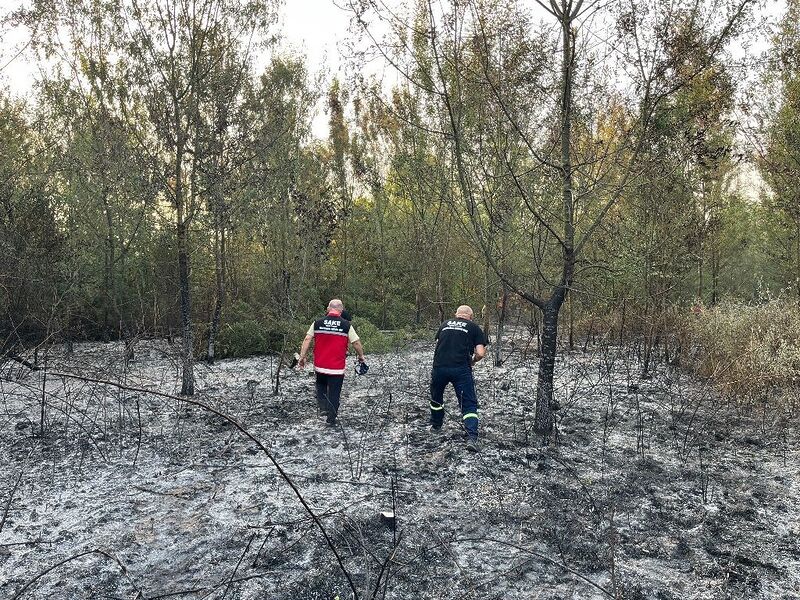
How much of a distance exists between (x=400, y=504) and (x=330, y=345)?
9.26 ft

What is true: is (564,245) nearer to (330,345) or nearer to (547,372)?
(547,372)

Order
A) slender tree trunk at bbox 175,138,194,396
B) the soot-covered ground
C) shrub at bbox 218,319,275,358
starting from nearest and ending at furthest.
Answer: the soot-covered ground
slender tree trunk at bbox 175,138,194,396
shrub at bbox 218,319,275,358

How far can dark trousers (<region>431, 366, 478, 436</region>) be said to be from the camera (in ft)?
21.2

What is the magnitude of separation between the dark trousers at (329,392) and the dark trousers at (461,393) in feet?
4.20

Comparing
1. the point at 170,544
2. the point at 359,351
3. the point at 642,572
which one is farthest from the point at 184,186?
the point at 642,572

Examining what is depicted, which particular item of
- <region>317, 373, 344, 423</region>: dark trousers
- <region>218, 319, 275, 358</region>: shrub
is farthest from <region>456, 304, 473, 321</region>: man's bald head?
<region>218, 319, 275, 358</region>: shrub

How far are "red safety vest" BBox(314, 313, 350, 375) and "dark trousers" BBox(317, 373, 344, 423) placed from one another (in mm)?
96

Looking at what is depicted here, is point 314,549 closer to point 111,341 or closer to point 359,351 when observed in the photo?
point 359,351

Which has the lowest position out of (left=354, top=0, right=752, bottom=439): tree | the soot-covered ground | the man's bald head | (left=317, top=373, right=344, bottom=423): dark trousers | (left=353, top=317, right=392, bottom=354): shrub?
the soot-covered ground

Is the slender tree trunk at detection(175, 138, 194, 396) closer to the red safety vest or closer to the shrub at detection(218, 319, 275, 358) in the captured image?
the red safety vest

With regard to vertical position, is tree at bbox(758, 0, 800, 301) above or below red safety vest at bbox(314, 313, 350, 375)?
above

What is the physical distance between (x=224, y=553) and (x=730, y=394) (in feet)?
24.9

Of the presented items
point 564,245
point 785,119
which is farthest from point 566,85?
point 785,119

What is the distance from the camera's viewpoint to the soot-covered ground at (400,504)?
368 cm
